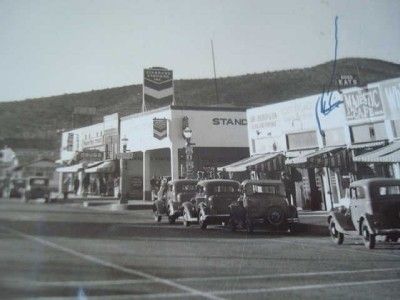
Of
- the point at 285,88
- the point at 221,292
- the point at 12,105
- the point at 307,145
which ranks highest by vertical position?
the point at 285,88

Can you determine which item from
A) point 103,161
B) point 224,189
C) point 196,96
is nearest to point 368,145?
point 224,189

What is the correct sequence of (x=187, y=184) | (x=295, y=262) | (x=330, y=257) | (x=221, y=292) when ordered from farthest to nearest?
(x=187, y=184)
(x=330, y=257)
(x=295, y=262)
(x=221, y=292)

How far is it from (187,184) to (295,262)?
9535 mm

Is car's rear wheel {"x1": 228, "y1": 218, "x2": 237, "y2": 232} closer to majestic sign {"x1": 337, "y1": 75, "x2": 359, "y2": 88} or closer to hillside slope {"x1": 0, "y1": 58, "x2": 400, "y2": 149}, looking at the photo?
hillside slope {"x1": 0, "y1": 58, "x2": 400, "y2": 149}

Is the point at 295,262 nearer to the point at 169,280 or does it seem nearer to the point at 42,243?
the point at 169,280

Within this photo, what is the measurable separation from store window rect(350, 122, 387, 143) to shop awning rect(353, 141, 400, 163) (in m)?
1.06

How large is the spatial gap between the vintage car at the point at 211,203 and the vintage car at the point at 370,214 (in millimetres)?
4254

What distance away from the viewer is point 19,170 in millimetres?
3971

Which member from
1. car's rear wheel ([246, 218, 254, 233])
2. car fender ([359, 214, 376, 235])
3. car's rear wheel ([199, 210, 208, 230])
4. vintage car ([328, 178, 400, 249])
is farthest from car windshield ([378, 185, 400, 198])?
car's rear wheel ([199, 210, 208, 230])

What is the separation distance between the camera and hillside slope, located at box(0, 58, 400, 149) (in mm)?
4637

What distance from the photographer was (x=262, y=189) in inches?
547

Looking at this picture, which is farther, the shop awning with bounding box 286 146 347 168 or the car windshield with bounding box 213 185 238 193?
the shop awning with bounding box 286 146 347 168

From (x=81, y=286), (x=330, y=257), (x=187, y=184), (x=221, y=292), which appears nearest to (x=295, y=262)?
(x=330, y=257)

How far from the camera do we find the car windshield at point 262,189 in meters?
13.6
